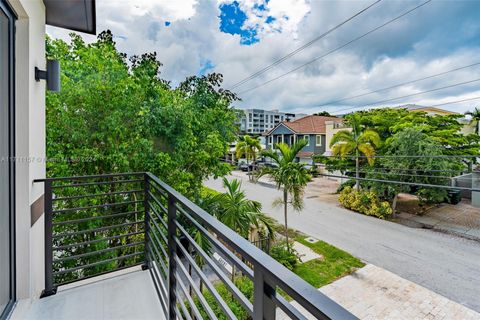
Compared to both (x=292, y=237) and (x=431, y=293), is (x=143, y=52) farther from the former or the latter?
(x=431, y=293)

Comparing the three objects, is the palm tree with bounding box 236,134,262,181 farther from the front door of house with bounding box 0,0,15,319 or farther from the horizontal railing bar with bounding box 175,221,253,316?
the horizontal railing bar with bounding box 175,221,253,316

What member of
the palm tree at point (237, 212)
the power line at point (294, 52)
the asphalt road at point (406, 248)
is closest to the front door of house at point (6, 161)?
the palm tree at point (237, 212)

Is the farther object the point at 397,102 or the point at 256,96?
the point at 256,96

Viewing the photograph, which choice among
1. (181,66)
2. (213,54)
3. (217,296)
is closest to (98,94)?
(217,296)

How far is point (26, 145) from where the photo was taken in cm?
161

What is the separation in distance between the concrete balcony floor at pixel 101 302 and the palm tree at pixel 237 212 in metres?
2.62

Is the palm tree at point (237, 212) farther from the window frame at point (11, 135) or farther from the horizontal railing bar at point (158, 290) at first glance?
the window frame at point (11, 135)

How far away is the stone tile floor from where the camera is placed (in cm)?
450

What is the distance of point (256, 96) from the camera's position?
2628cm

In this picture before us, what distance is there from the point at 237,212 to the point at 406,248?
5.57 meters

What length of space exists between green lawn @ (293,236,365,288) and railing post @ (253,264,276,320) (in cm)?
538

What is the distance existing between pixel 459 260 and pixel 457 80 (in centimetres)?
1161

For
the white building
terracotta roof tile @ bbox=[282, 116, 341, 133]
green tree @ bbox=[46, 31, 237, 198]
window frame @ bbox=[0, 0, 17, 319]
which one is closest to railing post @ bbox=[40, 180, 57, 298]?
window frame @ bbox=[0, 0, 17, 319]

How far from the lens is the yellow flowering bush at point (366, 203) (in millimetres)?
9969
